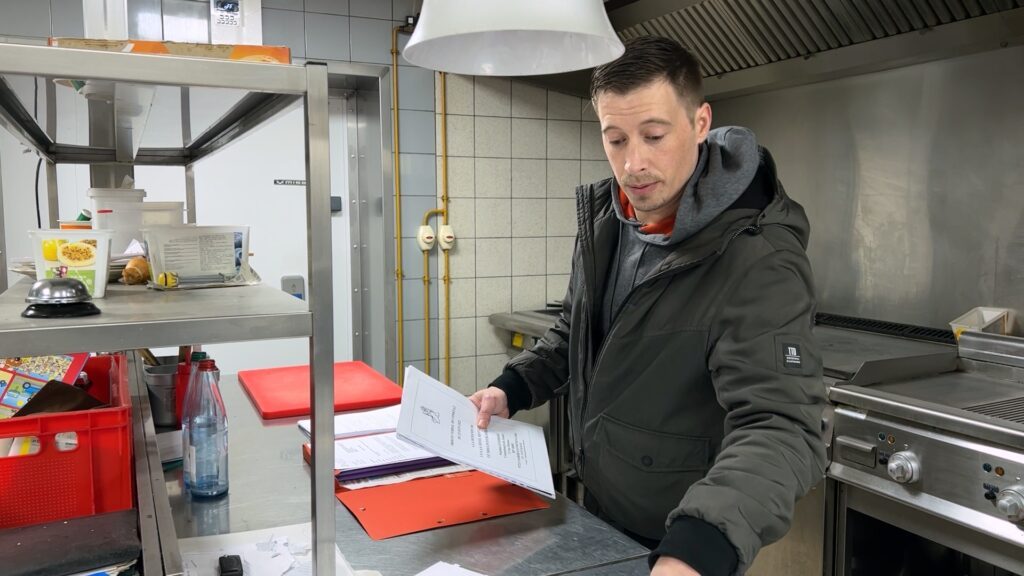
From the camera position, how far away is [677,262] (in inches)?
49.5

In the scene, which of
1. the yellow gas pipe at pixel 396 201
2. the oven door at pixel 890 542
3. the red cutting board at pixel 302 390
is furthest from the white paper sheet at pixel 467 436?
the yellow gas pipe at pixel 396 201

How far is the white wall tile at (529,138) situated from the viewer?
3.46m

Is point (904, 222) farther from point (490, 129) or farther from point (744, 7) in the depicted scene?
point (490, 129)

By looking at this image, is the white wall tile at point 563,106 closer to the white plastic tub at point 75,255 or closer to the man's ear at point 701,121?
the man's ear at point 701,121

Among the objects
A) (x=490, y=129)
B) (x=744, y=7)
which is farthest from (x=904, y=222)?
(x=490, y=129)

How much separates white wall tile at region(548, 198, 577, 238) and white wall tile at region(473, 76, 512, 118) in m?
0.49

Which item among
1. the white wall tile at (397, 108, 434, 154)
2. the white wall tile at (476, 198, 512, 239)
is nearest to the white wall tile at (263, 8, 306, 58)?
the white wall tile at (397, 108, 434, 154)

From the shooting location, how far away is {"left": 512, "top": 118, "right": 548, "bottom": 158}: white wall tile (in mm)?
3459

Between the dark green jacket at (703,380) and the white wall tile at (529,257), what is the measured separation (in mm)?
1971

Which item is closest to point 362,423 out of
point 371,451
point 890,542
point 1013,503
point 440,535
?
point 371,451

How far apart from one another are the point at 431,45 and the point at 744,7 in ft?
6.17

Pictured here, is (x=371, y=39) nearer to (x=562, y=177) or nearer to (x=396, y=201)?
(x=396, y=201)

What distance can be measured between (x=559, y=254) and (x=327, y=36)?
56.3 inches

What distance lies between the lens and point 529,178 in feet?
11.5
